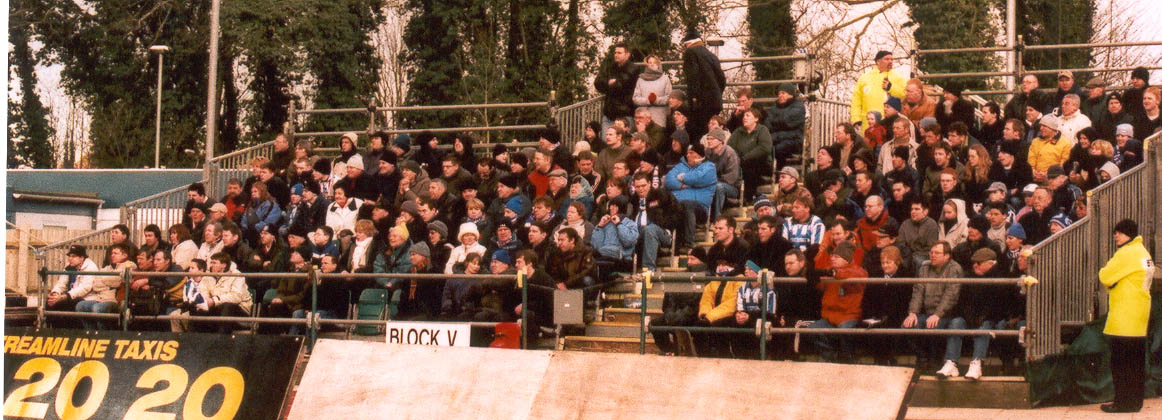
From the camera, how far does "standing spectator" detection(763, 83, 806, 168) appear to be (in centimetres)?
1875

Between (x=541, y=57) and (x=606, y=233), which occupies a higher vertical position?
(x=541, y=57)

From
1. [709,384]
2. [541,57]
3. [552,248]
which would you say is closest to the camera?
[709,384]

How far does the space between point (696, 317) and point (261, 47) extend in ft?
92.2

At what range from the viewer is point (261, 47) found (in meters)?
40.3

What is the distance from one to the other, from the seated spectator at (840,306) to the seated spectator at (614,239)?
271 cm

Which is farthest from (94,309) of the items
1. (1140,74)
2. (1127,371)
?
(1140,74)

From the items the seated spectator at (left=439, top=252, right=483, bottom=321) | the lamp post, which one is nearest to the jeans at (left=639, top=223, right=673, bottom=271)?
the seated spectator at (left=439, top=252, right=483, bottom=321)

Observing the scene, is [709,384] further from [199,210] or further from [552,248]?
[199,210]

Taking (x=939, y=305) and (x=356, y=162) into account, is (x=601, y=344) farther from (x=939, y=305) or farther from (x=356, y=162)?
(x=356, y=162)

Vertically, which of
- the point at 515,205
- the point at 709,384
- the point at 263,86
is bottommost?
the point at 709,384

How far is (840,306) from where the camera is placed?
14.0 m

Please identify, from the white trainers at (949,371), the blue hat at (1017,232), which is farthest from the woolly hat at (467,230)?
the blue hat at (1017,232)

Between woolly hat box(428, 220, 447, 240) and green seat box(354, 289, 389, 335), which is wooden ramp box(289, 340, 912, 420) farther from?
woolly hat box(428, 220, 447, 240)

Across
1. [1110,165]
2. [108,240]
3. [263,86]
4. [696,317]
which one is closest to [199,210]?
[108,240]
